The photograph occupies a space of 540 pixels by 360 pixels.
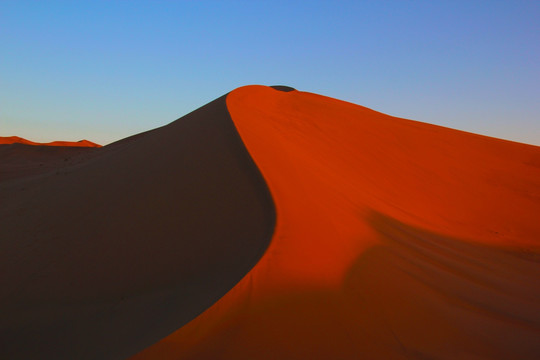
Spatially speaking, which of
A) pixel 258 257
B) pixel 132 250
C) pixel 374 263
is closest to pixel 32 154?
pixel 132 250

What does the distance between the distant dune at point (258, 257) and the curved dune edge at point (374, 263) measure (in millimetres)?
22

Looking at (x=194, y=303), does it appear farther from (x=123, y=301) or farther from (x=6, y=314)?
(x=6, y=314)

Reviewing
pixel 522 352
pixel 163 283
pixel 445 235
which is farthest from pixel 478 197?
pixel 163 283

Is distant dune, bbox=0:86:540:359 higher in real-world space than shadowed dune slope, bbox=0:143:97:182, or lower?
lower

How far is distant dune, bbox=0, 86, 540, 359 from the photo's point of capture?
11.5 feet

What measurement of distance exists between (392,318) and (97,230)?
467 centimetres

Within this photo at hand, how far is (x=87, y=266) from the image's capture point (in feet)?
18.3

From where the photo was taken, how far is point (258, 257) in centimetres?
437

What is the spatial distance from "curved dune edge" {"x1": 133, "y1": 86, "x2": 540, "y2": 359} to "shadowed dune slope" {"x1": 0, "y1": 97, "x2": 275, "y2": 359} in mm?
428

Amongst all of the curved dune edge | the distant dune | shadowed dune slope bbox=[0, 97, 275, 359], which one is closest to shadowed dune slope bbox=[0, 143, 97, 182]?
the distant dune

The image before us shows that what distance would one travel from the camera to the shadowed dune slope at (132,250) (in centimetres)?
422

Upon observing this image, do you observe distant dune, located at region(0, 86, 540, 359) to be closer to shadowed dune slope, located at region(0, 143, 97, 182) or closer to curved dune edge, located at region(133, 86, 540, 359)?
curved dune edge, located at region(133, 86, 540, 359)

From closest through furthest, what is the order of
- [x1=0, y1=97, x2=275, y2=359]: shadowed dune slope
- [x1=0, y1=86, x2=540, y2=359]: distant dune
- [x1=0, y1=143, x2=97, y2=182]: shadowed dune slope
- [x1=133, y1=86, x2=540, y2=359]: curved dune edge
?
1. [x1=133, y1=86, x2=540, y2=359]: curved dune edge
2. [x1=0, y1=86, x2=540, y2=359]: distant dune
3. [x1=0, y1=97, x2=275, y2=359]: shadowed dune slope
4. [x1=0, y1=143, x2=97, y2=182]: shadowed dune slope

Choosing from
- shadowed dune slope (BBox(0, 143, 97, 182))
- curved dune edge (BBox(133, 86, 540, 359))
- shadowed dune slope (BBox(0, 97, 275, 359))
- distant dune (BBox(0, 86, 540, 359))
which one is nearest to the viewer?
curved dune edge (BBox(133, 86, 540, 359))
